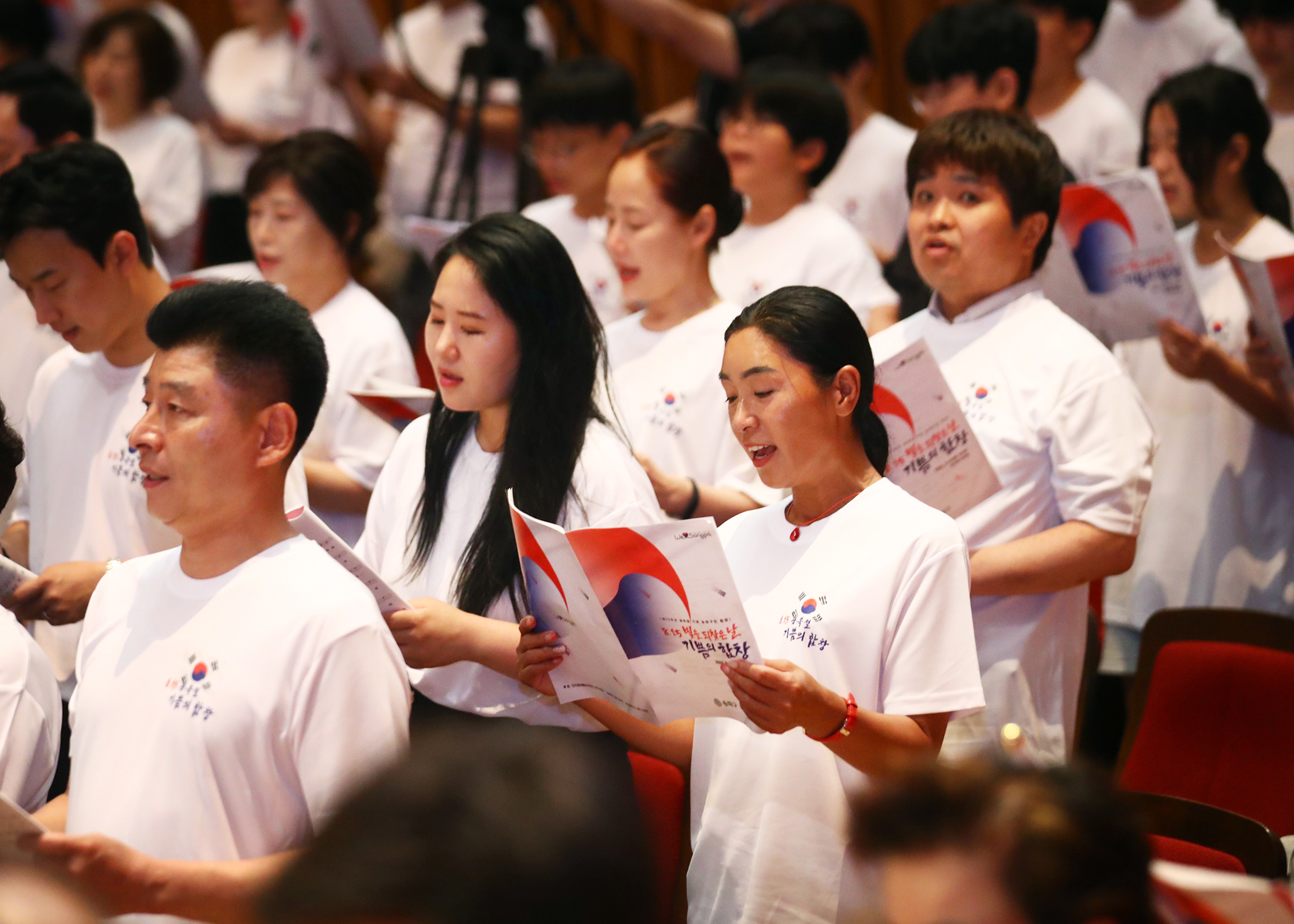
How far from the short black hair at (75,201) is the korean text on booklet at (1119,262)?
1767 mm

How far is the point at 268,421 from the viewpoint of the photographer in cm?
170

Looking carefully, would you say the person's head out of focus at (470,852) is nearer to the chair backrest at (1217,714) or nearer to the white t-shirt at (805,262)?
the chair backrest at (1217,714)

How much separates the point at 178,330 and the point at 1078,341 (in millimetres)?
1445

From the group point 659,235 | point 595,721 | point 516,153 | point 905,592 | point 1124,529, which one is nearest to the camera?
point 905,592

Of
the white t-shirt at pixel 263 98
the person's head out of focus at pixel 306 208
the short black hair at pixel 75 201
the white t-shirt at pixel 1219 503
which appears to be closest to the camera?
the short black hair at pixel 75 201

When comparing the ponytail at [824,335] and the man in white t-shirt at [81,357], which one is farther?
the man in white t-shirt at [81,357]

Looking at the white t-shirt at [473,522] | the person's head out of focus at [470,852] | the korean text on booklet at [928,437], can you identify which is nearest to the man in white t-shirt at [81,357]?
the white t-shirt at [473,522]

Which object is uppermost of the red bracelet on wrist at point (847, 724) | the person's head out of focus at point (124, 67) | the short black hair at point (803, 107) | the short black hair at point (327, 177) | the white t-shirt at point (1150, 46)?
the person's head out of focus at point (124, 67)

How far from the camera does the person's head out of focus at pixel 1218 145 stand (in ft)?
9.84

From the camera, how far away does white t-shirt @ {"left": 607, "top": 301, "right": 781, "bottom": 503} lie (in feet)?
8.40

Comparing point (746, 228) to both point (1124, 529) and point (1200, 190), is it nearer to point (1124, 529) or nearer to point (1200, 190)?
point (1200, 190)

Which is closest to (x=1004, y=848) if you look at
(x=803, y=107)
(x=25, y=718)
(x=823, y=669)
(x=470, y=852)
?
(x=470, y=852)

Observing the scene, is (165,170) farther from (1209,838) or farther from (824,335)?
(1209,838)

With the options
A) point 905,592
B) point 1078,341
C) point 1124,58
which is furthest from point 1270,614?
point 1124,58
